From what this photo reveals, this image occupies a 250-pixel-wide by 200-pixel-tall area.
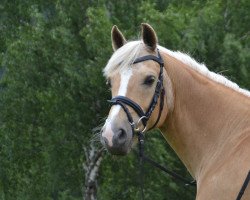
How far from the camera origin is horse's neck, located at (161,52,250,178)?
19.7ft

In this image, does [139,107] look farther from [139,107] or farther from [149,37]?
[149,37]

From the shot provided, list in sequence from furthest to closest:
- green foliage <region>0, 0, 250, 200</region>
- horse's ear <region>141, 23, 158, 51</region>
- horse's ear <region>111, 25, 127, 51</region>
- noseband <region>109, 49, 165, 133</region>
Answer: green foliage <region>0, 0, 250, 200</region>, horse's ear <region>111, 25, 127, 51</region>, horse's ear <region>141, 23, 158, 51</region>, noseband <region>109, 49, 165, 133</region>

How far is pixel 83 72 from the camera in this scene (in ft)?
43.2

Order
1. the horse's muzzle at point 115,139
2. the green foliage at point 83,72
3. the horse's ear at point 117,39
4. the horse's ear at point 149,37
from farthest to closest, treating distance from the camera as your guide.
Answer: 1. the green foliage at point 83,72
2. the horse's ear at point 117,39
3. the horse's ear at point 149,37
4. the horse's muzzle at point 115,139

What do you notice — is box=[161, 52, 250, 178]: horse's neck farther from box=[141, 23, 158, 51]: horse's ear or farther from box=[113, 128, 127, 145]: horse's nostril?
box=[113, 128, 127, 145]: horse's nostril

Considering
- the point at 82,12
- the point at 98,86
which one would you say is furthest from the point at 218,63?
the point at 82,12

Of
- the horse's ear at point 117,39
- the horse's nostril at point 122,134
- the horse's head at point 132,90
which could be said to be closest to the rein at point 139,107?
the horse's head at point 132,90

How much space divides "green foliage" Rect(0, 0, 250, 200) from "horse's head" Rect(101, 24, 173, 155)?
17.8 ft

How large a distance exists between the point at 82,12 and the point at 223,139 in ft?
28.1

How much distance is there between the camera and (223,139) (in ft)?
19.5

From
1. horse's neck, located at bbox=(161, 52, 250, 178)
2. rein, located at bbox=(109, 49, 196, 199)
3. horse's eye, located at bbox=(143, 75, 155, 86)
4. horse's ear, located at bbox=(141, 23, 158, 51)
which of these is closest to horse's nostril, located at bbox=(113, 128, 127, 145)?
rein, located at bbox=(109, 49, 196, 199)

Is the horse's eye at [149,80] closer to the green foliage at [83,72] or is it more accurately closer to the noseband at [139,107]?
the noseband at [139,107]

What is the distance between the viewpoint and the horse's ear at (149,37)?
6.07 meters

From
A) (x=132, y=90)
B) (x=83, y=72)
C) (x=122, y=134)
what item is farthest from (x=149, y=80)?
(x=83, y=72)
